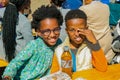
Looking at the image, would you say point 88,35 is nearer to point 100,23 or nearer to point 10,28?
point 10,28

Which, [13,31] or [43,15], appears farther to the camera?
[13,31]

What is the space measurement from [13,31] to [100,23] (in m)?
1.47

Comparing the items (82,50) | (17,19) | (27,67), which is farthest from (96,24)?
(27,67)

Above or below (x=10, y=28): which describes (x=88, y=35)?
above

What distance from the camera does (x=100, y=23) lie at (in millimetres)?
4859

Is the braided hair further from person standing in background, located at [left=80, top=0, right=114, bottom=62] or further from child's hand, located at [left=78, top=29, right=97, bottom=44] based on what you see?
child's hand, located at [left=78, top=29, right=97, bottom=44]

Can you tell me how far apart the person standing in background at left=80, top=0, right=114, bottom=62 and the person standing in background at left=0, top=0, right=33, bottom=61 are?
117 centimetres

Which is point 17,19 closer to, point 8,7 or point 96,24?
point 8,7

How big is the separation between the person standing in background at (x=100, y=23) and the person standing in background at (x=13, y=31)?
117cm

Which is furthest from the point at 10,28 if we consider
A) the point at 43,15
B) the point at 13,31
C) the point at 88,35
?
the point at 88,35

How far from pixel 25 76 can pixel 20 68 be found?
3.2 inches

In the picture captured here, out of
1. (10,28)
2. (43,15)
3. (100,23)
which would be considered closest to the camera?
(43,15)

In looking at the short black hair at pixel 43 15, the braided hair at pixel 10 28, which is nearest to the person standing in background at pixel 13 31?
the braided hair at pixel 10 28

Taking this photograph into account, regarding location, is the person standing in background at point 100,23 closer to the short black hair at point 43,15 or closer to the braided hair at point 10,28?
the braided hair at point 10,28
